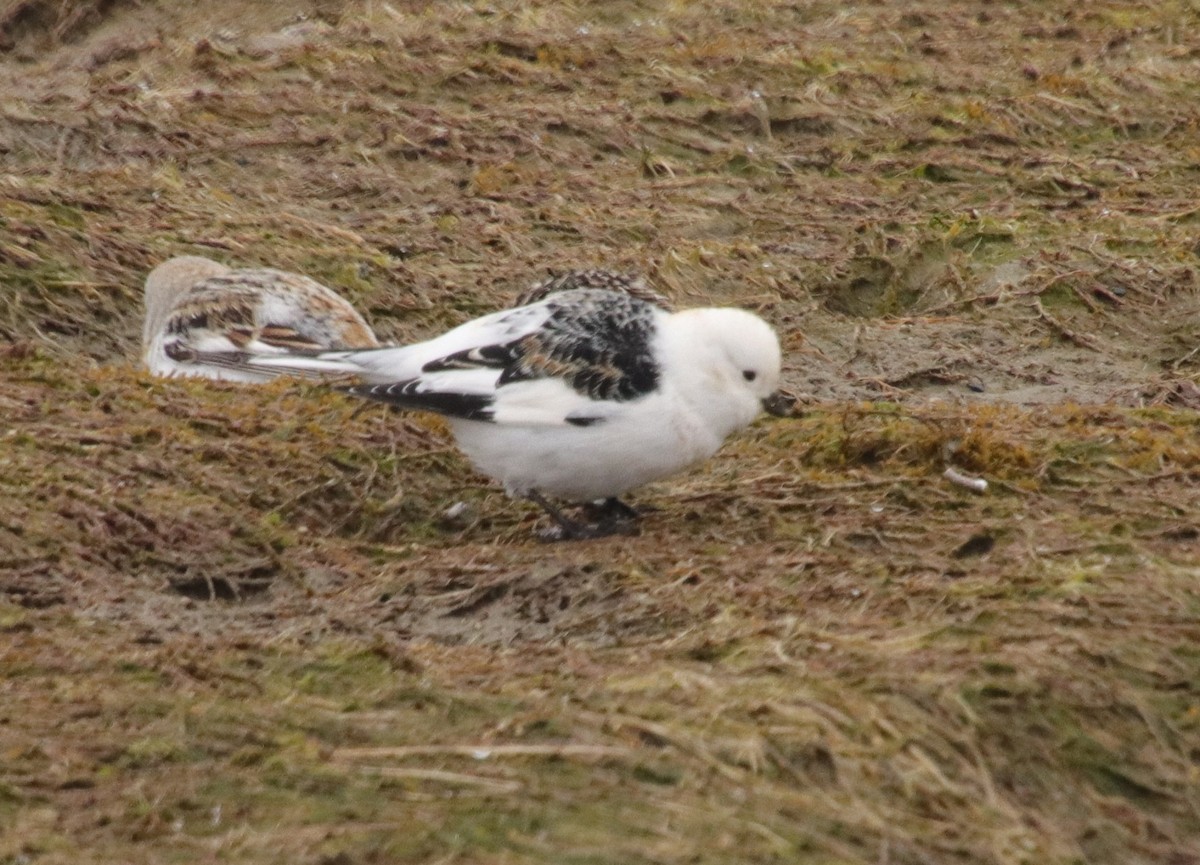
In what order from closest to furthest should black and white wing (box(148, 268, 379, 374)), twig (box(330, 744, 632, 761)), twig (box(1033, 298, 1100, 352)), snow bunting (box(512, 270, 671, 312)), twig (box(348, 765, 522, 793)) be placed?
1. twig (box(348, 765, 522, 793))
2. twig (box(330, 744, 632, 761))
3. snow bunting (box(512, 270, 671, 312))
4. black and white wing (box(148, 268, 379, 374))
5. twig (box(1033, 298, 1100, 352))

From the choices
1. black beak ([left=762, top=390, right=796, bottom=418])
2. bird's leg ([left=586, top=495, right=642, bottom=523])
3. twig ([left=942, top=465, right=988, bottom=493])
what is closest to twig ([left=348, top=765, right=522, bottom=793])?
bird's leg ([left=586, top=495, right=642, bottom=523])

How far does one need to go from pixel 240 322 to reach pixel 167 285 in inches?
19.4

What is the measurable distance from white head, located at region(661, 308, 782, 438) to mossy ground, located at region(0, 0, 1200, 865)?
1.26 feet

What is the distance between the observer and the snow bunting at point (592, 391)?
237 inches

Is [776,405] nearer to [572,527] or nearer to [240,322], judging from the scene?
[572,527]

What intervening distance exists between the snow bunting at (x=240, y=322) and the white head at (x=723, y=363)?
88.5 inches

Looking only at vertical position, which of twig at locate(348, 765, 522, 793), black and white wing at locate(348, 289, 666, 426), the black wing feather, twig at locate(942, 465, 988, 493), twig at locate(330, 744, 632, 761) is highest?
black and white wing at locate(348, 289, 666, 426)

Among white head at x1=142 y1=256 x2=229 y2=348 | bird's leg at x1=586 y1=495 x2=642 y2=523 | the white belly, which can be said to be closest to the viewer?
the white belly

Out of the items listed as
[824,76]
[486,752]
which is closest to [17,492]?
[486,752]

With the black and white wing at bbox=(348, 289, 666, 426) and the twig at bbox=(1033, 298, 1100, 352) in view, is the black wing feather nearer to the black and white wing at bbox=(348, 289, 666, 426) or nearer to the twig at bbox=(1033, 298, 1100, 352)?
the black and white wing at bbox=(348, 289, 666, 426)

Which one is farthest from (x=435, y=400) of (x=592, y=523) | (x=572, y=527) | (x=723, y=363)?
(x=723, y=363)

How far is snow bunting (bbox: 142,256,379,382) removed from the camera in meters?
8.09

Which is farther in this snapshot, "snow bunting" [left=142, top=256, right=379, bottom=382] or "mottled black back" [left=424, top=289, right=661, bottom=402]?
"snow bunting" [left=142, top=256, right=379, bottom=382]

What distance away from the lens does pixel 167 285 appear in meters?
8.52
